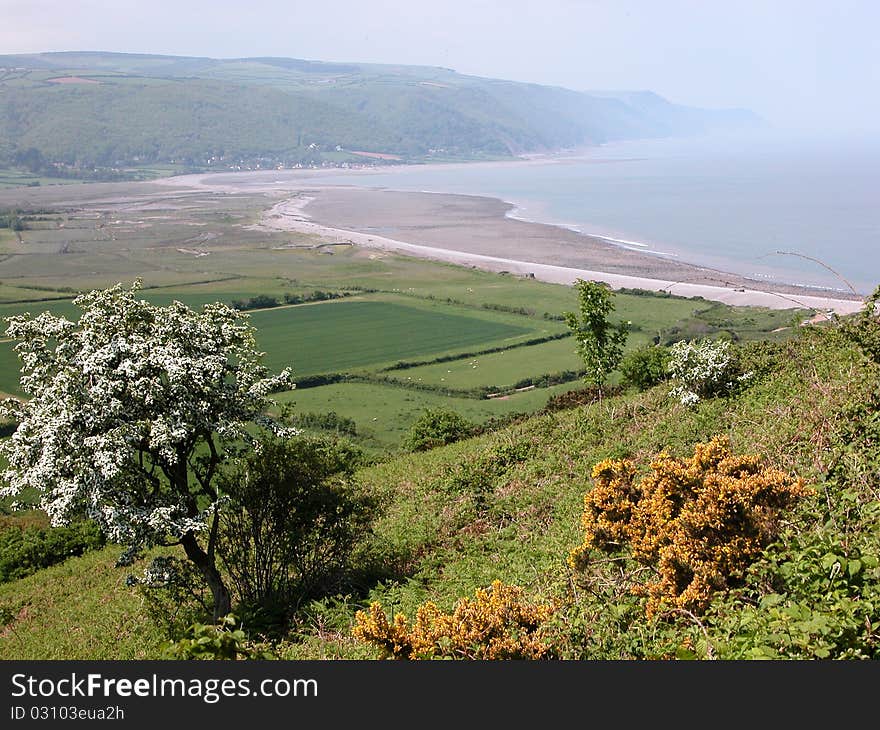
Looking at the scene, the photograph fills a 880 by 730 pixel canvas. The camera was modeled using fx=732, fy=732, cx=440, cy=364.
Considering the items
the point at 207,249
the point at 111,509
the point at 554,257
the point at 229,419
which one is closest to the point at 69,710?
the point at 111,509

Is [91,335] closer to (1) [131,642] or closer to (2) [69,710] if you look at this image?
(1) [131,642]

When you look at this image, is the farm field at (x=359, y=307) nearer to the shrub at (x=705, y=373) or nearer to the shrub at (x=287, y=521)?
the shrub at (x=705, y=373)

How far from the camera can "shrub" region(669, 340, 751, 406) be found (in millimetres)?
18984

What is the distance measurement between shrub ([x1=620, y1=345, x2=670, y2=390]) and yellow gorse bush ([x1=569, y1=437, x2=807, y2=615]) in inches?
940

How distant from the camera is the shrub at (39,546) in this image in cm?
2294

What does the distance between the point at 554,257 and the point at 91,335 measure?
83580mm

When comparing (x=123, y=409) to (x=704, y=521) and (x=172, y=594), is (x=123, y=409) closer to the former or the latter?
(x=172, y=594)

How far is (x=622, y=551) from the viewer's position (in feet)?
32.1

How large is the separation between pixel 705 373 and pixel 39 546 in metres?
21.4

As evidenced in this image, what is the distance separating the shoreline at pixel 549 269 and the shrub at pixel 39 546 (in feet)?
95.2

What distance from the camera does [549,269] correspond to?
3442 inches

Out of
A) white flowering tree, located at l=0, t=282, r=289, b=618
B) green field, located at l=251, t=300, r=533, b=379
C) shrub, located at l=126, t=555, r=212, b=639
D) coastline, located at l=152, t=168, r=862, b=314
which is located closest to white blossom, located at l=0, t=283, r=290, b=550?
white flowering tree, located at l=0, t=282, r=289, b=618

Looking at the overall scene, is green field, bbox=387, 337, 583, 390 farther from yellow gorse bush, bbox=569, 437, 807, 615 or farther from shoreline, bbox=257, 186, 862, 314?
yellow gorse bush, bbox=569, 437, 807, 615

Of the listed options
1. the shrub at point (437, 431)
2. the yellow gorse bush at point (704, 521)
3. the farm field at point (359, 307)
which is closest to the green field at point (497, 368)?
the farm field at point (359, 307)
